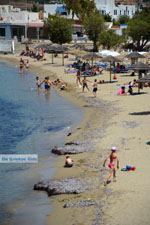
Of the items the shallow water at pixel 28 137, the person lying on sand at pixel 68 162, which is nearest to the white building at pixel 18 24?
the shallow water at pixel 28 137

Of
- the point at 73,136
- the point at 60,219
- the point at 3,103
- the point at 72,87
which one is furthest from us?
the point at 72,87

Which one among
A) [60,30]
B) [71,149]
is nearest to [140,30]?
[60,30]

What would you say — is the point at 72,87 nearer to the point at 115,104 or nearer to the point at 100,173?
the point at 115,104

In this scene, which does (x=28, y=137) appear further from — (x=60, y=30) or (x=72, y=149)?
(x=60, y=30)

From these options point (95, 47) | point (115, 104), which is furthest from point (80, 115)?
point (95, 47)

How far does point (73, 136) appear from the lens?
2808cm

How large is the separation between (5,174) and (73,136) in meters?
6.56

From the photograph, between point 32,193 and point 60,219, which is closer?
point 60,219

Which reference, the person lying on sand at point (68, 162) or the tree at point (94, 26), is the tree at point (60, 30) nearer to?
the tree at point (94, 26)

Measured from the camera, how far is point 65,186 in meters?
19.3

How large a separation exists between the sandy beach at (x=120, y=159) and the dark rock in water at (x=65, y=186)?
0.27m

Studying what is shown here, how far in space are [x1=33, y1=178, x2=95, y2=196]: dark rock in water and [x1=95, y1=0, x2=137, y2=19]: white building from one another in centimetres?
8751

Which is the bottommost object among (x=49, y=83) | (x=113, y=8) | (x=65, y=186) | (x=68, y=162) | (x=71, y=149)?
(x=49, y=83)

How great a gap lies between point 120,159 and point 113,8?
3529 inches
